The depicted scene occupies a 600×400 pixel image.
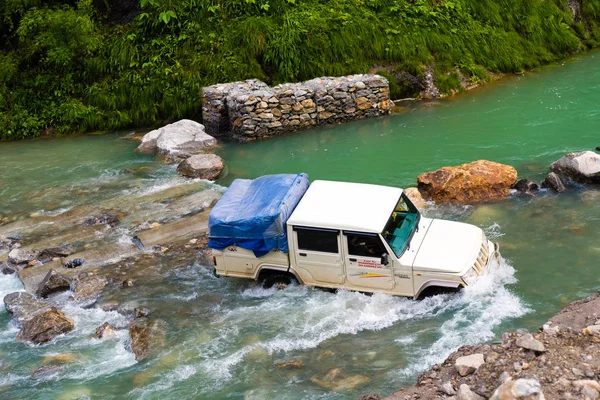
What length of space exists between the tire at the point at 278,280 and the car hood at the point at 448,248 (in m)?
2.75

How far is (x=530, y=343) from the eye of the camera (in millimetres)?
10320

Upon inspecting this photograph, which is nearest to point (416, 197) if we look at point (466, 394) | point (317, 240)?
point (317, 240)

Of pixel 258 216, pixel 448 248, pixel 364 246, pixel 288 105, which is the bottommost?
pixel 288 105

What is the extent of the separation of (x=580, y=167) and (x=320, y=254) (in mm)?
8194

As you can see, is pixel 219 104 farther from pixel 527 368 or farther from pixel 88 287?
pixel 527 368

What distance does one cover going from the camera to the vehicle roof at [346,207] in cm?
1318

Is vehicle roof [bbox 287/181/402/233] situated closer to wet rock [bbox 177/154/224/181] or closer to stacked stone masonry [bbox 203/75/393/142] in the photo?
wet rock [bbox 177/154/224/181]

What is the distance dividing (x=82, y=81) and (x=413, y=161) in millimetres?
13870

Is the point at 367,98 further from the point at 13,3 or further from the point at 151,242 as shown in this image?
the point at 13,3

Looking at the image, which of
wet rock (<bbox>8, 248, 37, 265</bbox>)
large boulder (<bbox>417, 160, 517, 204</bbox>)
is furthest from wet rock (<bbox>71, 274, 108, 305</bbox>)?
large boulder (<bbox>417, 160, 517, 204</bbox>)

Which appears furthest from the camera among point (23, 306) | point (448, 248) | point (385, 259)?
point (23, 306)

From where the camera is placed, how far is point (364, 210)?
44.2 ft

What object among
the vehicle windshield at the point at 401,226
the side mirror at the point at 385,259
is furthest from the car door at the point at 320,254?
the vehicle windshield at the point at 401,226

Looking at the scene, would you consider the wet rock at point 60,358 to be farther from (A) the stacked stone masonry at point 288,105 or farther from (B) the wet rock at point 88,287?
(A) the stacked stone masonry at point 288,105
